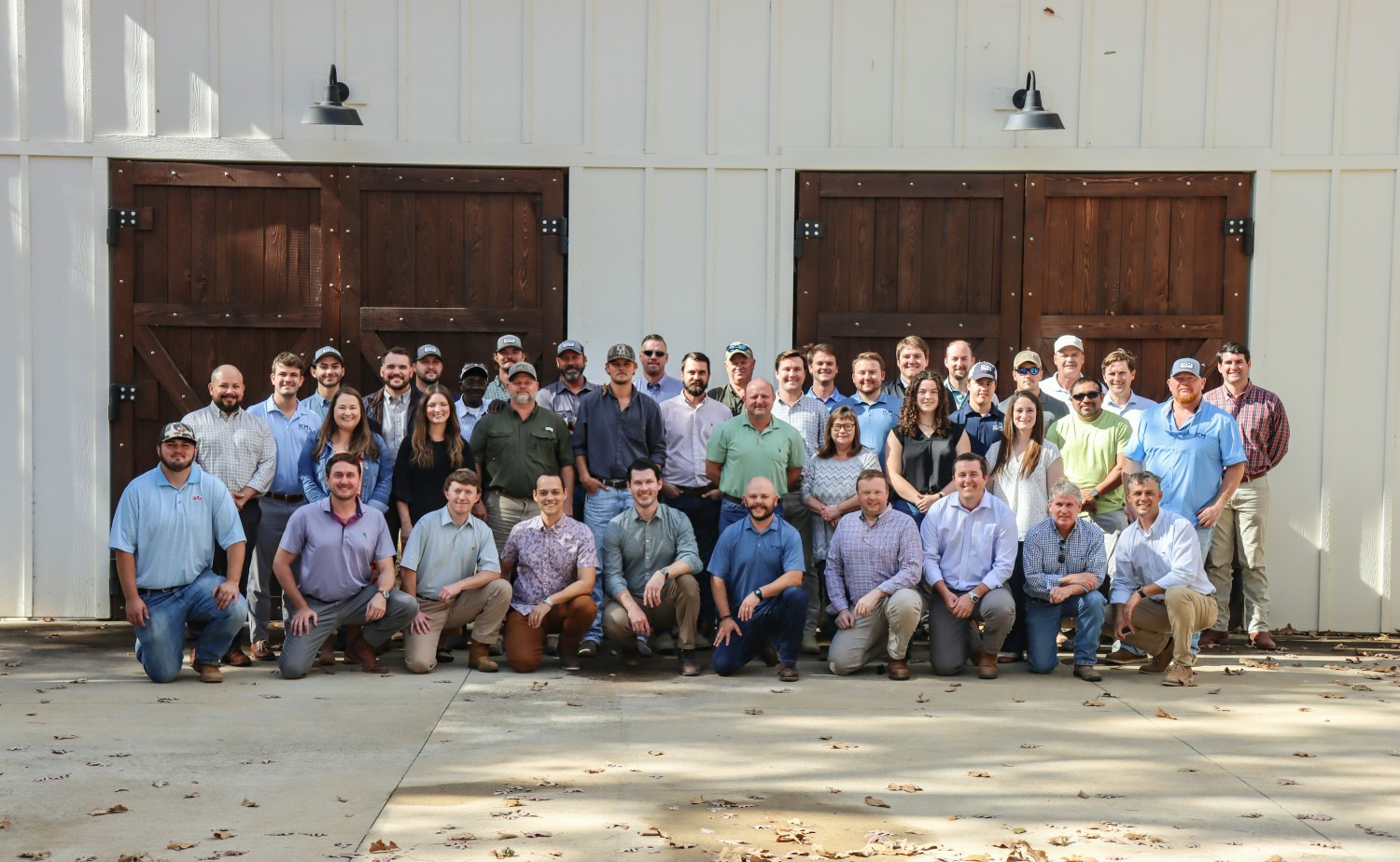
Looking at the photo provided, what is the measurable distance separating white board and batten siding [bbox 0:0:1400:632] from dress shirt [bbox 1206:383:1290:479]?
659 mm

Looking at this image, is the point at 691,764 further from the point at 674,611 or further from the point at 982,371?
the point at 982,371

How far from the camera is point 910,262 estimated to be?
1014 centimetres

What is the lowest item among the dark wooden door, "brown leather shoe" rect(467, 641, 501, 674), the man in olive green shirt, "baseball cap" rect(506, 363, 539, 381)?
"brown leather shoe" rect(467, 641, 501, 674)

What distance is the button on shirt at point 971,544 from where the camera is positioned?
8.41m

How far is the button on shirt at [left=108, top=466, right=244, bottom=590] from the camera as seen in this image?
314 inches

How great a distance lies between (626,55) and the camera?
32.7 ft

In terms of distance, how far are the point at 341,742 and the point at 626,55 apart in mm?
5329

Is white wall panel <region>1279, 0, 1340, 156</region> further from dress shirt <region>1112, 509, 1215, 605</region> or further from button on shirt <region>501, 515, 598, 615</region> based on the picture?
button on shirt <region>501, 515, 598, 615</region>

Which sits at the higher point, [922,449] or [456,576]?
[922,449]

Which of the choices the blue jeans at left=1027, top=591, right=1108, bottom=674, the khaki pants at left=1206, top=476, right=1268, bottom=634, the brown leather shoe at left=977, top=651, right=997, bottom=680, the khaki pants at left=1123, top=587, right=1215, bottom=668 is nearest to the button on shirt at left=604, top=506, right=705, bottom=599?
the brown leather shoe at left=977, top=651, right=997, bottom=680

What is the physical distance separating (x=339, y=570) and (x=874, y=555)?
3.03 m

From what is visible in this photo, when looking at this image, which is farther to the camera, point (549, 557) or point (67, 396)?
point (67, 396)

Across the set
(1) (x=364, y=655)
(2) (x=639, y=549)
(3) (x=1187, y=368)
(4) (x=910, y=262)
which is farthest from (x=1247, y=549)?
(1) (x=364, y=655)

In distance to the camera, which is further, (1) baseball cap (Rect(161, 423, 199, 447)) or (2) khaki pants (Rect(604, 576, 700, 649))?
(2) khaki pants (Rect(604, 576, 700, 649))
